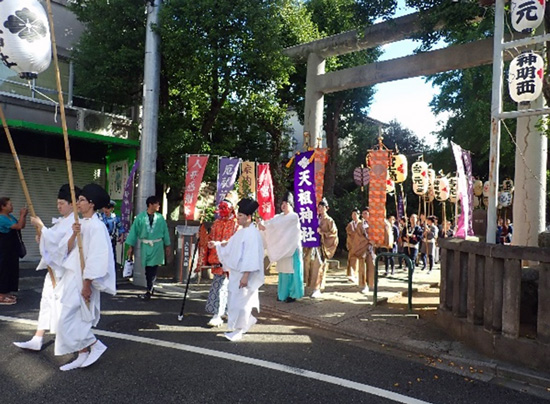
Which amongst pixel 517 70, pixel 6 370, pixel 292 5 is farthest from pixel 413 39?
→ pixel 6 370

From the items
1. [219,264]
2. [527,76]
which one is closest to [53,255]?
[219,264]

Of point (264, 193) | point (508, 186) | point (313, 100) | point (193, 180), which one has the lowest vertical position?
point (264, 193)

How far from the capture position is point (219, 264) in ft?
22.1

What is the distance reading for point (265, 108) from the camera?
1332 centimetres

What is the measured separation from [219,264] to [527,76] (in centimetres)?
568

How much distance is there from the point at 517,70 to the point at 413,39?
4295mm

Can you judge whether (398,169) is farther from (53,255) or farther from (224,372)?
(53,255)

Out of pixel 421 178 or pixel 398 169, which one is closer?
pixel 398 169

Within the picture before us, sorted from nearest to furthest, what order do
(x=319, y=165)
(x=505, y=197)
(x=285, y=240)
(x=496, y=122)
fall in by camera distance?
(x=496, y=122) → (x=285, y=240) → (x=319, y=165) → (x=505, y=197)

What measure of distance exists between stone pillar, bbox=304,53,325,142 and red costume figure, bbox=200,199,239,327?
7563mm

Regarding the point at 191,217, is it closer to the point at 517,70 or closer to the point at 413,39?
the point at 413,39

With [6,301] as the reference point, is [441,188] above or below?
above

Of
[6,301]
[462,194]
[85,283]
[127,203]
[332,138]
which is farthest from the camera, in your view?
[332,138]

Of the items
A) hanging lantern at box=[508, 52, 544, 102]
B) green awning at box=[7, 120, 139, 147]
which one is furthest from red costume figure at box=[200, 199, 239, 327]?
green awning at box=[7, 120, 139, 147]
